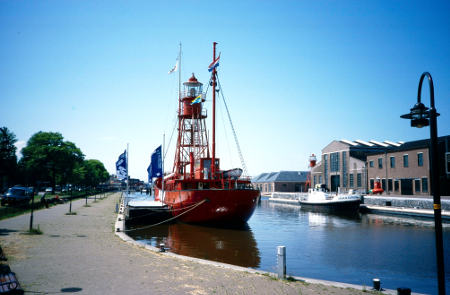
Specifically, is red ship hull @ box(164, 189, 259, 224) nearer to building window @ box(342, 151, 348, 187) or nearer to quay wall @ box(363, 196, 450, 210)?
quay wall @ box(363, 196, 450, 210)

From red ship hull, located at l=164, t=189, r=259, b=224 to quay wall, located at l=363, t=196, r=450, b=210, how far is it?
25.6m

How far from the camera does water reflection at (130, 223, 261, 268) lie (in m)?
16.3

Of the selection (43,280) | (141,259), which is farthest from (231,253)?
(43,280)

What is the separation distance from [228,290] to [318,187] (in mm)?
50806

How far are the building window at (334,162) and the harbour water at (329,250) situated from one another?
144 ft

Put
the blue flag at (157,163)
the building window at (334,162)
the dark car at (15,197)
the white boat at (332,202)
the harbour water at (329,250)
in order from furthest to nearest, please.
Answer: the building window at (334,162)
the white boat at (332,202)
the dark car at (15,197)
the blue flag at (157,163)
the harbour water at (329,250)

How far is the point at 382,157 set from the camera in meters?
57.7

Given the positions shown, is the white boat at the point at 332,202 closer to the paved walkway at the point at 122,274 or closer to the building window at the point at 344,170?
the building window at the point at 344,170

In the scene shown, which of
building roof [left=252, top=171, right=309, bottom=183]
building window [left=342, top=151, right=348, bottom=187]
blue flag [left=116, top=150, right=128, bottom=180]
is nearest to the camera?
blue flag [left=116, top=150, right=128, bottom=180]

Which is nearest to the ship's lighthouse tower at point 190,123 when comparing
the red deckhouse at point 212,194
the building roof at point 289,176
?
the red deckhouse at point 212,194

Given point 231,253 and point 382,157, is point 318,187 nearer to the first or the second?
point 382,157

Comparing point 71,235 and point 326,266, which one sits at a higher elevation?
point 71,235

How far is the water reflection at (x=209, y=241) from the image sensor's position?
16297mm

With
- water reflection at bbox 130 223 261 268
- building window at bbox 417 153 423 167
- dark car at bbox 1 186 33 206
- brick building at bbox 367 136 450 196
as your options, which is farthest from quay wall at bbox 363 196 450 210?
dark car at bbox 1 186 33 206
